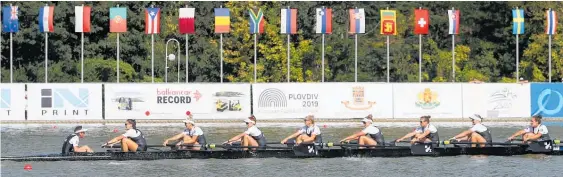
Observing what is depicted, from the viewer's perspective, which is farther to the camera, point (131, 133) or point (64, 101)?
point (64, 101)

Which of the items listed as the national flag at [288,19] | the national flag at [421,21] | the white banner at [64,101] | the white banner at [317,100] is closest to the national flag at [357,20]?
the national flag at [288,19]

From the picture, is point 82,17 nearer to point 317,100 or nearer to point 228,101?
point 228,101

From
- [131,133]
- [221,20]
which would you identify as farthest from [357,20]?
[131,133]

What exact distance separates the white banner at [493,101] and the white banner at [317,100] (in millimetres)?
3759

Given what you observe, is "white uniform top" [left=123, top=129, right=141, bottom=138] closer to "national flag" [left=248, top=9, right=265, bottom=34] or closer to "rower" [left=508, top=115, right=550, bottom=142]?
"rower" [left=508, top=115, right=550, bottom=142]

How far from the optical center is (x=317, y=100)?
5156 cm

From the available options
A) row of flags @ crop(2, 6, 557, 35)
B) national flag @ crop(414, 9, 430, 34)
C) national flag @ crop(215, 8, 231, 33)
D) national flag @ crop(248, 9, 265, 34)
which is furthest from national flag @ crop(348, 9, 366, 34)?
national flag @ crop(215, 8, 231, 33)

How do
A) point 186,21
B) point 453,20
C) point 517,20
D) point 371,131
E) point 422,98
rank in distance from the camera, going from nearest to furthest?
1. point 371,131
2. point 422,98
3. point 186,21
4. point 453,20
5. point 517,20

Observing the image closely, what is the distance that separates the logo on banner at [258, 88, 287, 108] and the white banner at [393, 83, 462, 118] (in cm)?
513

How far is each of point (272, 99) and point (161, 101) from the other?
4.96 metres

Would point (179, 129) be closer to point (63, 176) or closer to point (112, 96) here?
point (112, 96)

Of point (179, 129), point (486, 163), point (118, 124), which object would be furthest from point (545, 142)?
point (118, 124)

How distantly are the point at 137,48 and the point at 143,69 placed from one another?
176 cm

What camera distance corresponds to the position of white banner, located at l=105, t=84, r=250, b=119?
167 feet
